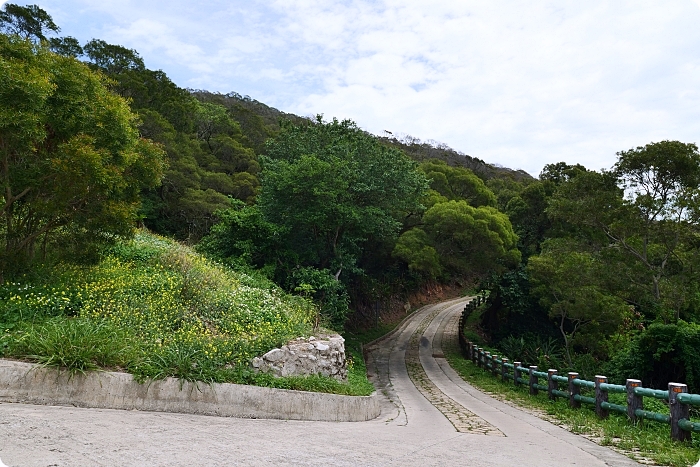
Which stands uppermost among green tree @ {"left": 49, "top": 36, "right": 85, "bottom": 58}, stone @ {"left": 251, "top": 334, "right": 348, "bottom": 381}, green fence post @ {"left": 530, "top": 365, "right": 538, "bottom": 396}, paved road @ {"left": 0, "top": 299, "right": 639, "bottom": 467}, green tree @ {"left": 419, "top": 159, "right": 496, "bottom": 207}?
green tree @ {"left": 49, "top": 36, "right": 85, "bottom": 58}

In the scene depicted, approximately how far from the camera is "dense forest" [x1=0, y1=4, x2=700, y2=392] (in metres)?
7.60

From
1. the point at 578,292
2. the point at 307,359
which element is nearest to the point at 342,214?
the point at 307,359

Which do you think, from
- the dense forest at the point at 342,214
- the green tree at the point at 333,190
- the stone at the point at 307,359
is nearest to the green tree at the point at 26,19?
the dense forest at the point at 342,214

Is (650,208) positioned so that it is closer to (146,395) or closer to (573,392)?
(573,392)

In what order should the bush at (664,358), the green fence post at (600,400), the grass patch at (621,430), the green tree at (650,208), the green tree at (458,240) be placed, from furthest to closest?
the green tree at (458,240) < the green tree at (650,208) < the bush at (664,358) < the green fence post at (600,400) < the grass patch at (621,430)

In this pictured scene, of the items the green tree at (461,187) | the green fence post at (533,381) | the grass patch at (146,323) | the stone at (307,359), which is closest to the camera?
the grass patch at (146,323)

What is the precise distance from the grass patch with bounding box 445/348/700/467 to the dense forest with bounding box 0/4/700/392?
3972 mm

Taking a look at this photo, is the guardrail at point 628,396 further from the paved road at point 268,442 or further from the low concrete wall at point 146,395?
the low concrete wall at point 146,395

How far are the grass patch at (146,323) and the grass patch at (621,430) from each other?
4057 mm

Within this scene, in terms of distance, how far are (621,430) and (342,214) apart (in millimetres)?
10957

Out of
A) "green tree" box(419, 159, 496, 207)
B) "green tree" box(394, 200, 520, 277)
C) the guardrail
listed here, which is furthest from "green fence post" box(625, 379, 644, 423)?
"green tree" box(419, 159, 496, 207)

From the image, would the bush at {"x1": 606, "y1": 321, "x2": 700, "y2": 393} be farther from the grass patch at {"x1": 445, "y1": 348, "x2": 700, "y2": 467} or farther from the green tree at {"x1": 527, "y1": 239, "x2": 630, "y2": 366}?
the green tree at {"x1": 527, "y1": 239, "x2": 630, "y2": 366}

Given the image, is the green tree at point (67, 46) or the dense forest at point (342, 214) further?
the green tree at point (67, 46)

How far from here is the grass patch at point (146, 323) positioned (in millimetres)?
6223
